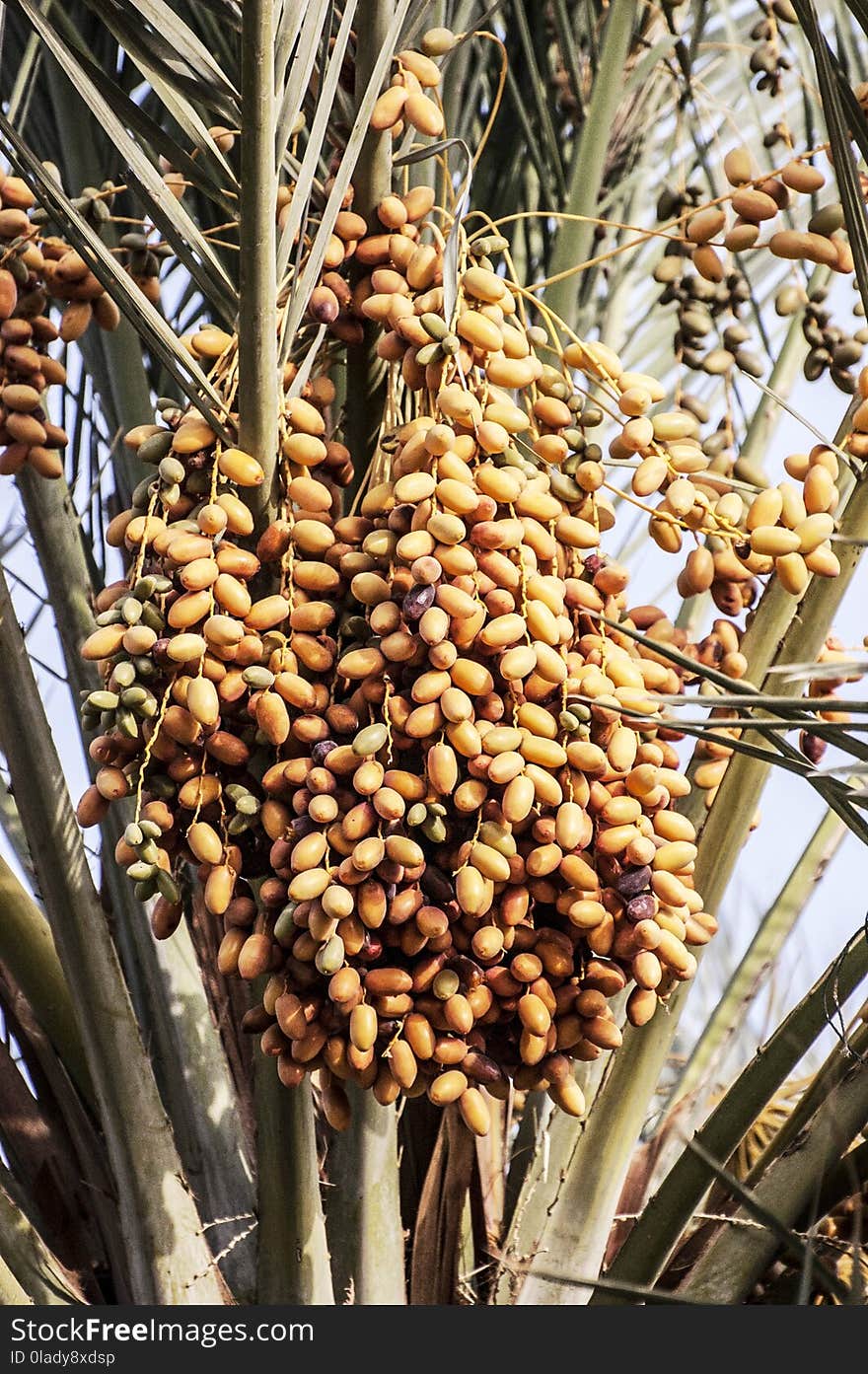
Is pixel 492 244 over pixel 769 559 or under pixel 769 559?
over

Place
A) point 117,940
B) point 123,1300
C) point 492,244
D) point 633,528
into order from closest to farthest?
point 492,244, point 123,1300, point 117,940, point 633,528

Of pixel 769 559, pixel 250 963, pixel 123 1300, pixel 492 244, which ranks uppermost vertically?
pixel 492 244

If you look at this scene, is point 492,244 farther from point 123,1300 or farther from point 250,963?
point 123,1300

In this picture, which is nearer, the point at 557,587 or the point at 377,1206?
the point at 557,587

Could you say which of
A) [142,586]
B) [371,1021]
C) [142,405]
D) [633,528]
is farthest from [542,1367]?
[633,528]

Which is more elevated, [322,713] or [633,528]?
[633,528]

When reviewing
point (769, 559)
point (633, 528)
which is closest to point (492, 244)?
point (769, 559)

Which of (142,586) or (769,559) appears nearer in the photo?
(142,586)

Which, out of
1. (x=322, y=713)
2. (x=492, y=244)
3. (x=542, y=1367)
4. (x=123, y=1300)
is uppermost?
(x=492, y=244)

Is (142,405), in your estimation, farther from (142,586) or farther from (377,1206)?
(377,1206)

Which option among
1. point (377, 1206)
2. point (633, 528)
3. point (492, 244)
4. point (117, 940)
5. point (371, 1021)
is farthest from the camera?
point (633, 528)
